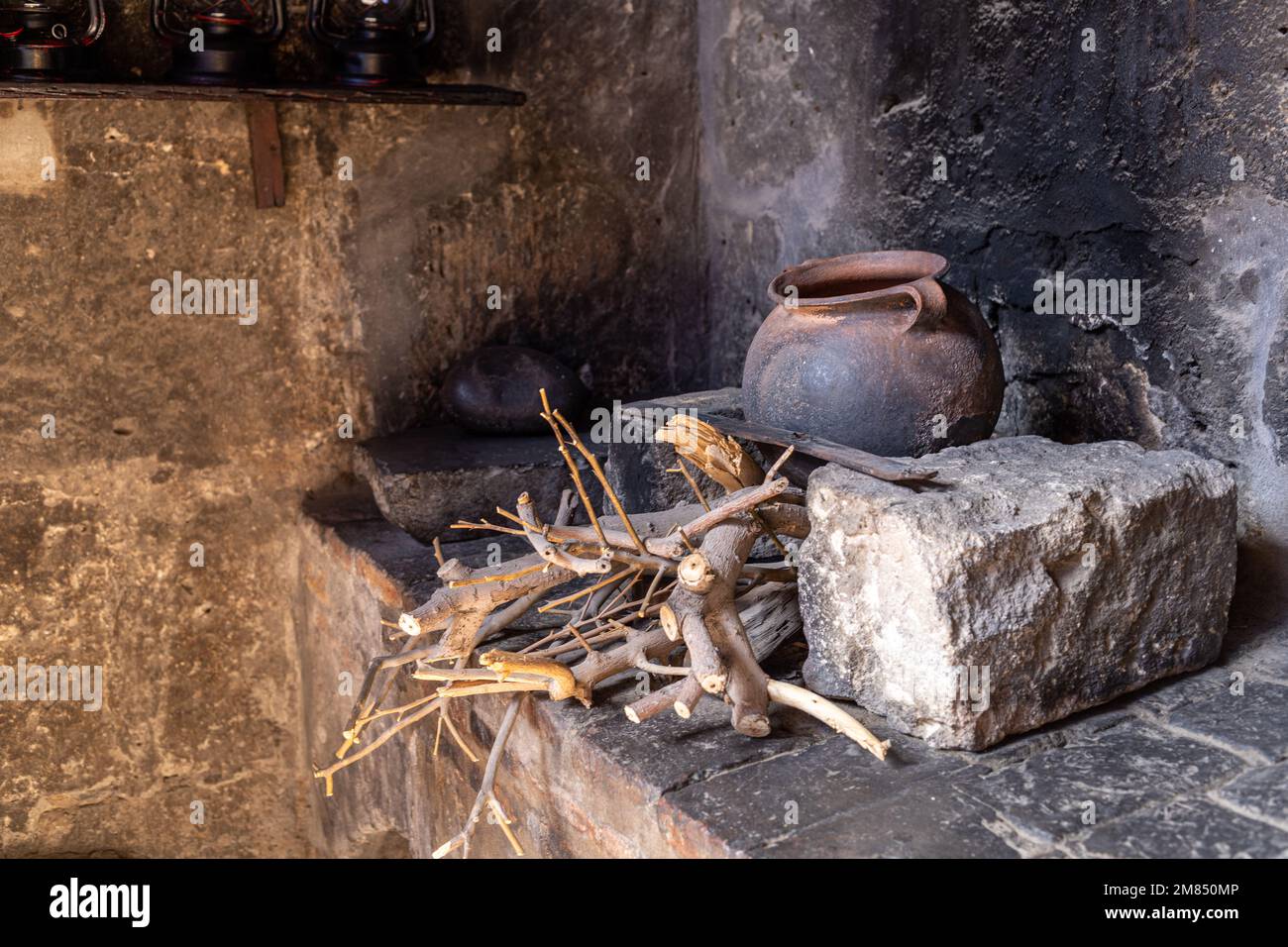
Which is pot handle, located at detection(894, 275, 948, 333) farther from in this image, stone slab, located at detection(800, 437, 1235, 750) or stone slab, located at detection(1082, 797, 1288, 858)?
stone slab, located at detection(1082, 797, 1288, 858)

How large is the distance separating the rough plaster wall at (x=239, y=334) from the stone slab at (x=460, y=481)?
0.40 meters

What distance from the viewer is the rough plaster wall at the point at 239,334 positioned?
11.2ft

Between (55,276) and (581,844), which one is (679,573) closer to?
(581,844)

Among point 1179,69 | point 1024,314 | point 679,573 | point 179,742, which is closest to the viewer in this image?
point 679,573

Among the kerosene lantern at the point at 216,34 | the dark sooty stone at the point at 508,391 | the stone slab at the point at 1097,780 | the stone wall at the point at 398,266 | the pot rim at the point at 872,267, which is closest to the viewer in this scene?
the stone slab at the point at 1097,780

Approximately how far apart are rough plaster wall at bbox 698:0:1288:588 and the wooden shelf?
0.83 meters

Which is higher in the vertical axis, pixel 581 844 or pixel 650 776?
pixel 650 776

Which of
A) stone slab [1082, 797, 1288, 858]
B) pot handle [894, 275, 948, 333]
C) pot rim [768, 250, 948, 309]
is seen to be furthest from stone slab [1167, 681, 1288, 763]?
pot rim [768, 250, 948, 309]

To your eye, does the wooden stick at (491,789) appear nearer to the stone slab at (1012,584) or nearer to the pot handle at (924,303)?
the stone slab at (1012,584)

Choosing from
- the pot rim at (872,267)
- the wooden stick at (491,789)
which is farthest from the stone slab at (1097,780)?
the pot rim at (872,267)

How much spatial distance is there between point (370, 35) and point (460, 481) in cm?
123

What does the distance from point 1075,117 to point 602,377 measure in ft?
5.74

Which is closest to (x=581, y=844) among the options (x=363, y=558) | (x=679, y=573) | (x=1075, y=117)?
(x=679, y=573)

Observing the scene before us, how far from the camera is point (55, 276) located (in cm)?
337
